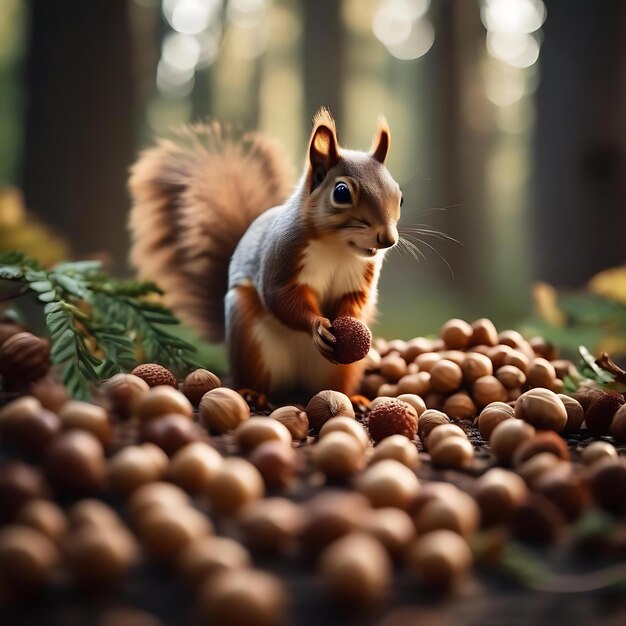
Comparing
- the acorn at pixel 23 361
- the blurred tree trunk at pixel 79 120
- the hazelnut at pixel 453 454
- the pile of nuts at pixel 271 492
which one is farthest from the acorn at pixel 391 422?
the blurred tree trunk at pixel 79 120

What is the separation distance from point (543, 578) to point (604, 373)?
1.91 ft

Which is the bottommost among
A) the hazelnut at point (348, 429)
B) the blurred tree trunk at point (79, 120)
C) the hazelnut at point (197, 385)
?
the hazelnut at point (348, 429)

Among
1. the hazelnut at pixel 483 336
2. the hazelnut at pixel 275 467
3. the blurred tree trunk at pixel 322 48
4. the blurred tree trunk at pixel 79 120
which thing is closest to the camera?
the hazelnut at pixel 275 467

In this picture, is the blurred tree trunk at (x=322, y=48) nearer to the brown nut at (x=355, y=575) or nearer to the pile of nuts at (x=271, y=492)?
the pile of nuts at (x=271, y=492)

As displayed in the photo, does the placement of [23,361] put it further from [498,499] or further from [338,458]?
[498,499]

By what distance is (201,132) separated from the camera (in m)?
1.24

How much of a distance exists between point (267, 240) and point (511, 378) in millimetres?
439

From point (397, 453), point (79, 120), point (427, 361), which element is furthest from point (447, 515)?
point (79, 120)

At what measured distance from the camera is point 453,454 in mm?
759

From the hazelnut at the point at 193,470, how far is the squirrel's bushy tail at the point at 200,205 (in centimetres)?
64

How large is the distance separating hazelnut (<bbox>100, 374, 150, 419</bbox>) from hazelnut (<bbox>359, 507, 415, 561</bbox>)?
13.4 inches

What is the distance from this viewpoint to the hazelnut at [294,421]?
87 cm

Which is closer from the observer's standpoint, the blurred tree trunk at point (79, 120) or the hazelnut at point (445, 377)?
the hazelnut at point (445, 377)

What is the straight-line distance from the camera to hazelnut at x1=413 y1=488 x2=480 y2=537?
22.1 inches
